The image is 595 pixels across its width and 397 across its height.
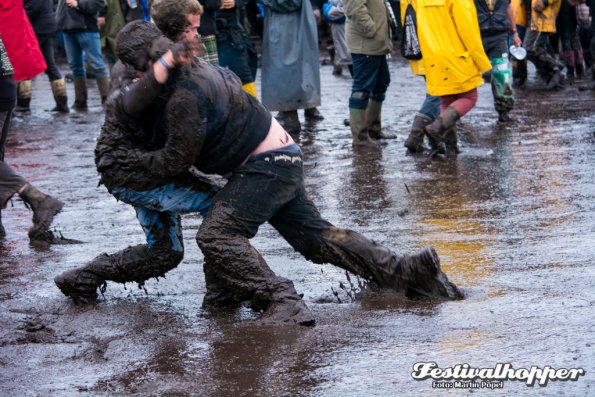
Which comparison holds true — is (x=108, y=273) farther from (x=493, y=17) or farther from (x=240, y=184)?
(x=493, y=17)

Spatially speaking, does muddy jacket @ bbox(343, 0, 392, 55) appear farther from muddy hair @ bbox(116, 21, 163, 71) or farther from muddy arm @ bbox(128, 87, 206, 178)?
muddy arm @ bbox(128, 87, 206, 178)

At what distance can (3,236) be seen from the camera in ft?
25.3

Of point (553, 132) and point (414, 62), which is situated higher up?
point (414, 62)

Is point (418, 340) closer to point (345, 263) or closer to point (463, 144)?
point (345, 263)

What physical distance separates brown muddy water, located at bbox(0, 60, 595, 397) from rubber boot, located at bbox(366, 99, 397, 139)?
2.22 ft

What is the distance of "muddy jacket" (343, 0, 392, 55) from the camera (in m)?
10.3

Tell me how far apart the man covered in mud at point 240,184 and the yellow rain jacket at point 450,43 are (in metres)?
4.05

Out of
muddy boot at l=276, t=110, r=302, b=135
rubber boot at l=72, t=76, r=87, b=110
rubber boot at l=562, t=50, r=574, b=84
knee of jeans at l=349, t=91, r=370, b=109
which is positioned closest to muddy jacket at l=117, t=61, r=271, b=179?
knee of jeans at l=349, t=91, r=370, b=109

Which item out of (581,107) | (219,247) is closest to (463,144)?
(581,107)

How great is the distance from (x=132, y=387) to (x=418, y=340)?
1334 mm

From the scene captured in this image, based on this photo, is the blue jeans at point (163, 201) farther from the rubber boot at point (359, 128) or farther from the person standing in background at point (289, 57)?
the person standing in background at point (289, 57)

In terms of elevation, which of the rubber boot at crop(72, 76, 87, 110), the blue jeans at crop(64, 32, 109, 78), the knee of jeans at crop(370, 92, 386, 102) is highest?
the blue jeans at crop(64, 32, 109, 78)

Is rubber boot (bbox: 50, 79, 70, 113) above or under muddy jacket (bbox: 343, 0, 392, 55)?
under

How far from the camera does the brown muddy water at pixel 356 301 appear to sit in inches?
184
